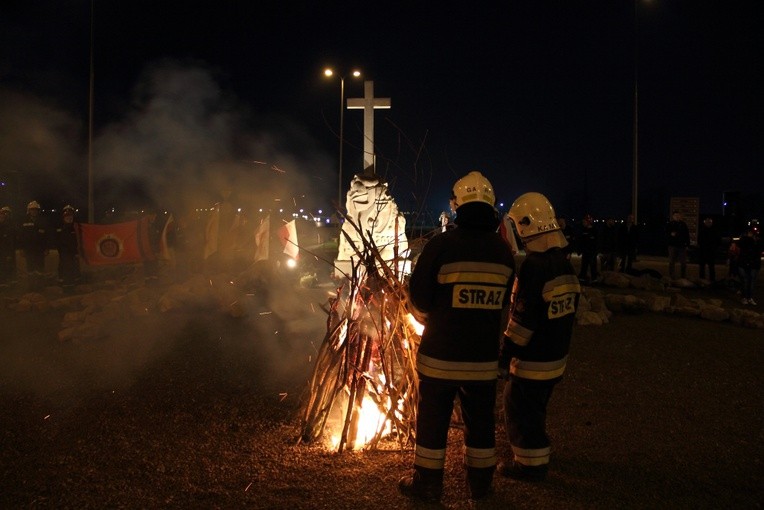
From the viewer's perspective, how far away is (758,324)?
9.18 metres

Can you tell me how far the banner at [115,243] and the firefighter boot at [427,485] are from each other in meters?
11.7

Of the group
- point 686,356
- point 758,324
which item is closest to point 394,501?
point 686,356

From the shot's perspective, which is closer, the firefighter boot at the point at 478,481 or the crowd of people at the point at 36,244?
the firefighter boot at the point at 478,481

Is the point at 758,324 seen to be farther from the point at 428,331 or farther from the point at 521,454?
the point at 428,331

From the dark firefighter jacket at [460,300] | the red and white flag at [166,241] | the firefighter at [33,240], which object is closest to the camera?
the dark firefighter jacket at [460,300]

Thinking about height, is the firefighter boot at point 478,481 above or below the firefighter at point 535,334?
below

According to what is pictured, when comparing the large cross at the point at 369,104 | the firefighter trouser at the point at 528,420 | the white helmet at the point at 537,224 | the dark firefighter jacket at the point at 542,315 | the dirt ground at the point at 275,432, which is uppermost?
the large cross at the point at 369,104

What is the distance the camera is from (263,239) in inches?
497

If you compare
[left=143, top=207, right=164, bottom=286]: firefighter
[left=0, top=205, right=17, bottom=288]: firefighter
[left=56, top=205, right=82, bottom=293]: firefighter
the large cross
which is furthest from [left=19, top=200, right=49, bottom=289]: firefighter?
the large cross

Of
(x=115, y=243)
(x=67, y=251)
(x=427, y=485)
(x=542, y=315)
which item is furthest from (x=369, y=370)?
(x=115, y=243)

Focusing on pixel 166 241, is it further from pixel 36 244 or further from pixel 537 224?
pixel 537 224

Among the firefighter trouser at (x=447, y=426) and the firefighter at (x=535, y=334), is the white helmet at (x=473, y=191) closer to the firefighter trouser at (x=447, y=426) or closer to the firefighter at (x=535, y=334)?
the firefighter at (x=535, y=334)

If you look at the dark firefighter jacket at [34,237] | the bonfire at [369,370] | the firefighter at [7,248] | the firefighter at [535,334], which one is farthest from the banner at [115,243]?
the firefighter at [535,334]

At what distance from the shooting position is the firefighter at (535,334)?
12.6ft
